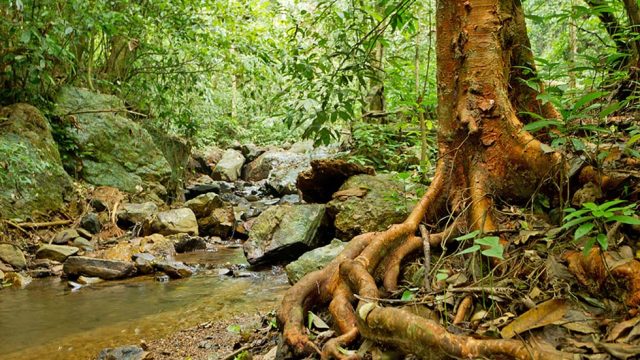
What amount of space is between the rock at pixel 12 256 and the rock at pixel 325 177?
4.47m

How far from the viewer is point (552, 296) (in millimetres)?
2018

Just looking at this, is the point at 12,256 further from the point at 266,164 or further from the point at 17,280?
the point at 266,164

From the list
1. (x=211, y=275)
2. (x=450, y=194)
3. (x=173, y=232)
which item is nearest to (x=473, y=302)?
(x=450, y=194)

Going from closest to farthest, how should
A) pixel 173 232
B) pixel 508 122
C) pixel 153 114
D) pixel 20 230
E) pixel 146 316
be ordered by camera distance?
pixel 508 122, pixel 146 316, pixel 20 230, pixel 173 232, pixel 153 114

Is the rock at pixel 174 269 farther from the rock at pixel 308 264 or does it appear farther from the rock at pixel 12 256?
the rock at pixel 308 264

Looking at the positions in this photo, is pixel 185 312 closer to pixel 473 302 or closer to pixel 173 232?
pixel 473 302

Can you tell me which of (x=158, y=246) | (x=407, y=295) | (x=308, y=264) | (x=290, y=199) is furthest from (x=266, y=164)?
(x=407, y=295)

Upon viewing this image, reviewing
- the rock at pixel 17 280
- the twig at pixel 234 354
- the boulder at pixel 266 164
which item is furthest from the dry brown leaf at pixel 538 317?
the boulder at pixel 266 164

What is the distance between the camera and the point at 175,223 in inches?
357

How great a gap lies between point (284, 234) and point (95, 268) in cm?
283

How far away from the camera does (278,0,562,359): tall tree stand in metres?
2.65

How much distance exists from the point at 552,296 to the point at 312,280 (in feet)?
4.85

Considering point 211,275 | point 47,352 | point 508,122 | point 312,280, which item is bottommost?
point 211,275

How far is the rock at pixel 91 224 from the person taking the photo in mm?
8516
